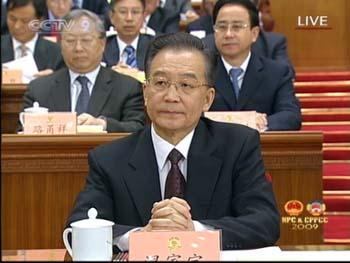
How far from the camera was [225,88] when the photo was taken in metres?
4.75

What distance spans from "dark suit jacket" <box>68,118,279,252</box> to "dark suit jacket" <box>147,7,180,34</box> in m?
5.07

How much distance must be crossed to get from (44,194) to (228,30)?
59.7 inches

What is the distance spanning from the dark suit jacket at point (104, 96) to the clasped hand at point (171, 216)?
2.50 meters

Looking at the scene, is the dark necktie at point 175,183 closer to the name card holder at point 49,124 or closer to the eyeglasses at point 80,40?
the name card holder at point 49,124

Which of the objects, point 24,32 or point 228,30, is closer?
point 228,30

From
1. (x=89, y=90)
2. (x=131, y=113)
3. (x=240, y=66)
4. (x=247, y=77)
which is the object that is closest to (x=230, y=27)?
(x=240, y=66)

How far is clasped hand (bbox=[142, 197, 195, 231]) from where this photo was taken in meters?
2.20

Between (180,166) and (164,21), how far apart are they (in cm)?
518

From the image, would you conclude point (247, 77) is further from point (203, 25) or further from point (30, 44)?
point (30, 44)

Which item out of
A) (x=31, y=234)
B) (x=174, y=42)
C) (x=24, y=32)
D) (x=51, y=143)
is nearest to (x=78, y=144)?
(x=51, y=143)

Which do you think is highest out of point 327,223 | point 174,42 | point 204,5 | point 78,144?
point 204,5

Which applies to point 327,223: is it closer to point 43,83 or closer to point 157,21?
point 43,83

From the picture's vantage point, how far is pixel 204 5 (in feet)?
23.5

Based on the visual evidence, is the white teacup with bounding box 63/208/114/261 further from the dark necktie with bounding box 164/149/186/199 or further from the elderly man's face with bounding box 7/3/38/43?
the elderly man's face with bounding box 7/3/38/43
